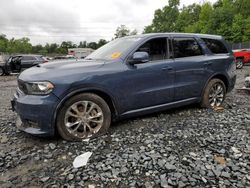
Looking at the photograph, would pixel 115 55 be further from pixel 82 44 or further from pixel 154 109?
pixel 82 44

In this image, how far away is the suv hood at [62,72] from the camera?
339cm

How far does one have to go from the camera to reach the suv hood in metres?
3.39

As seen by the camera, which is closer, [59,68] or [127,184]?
[127,184]

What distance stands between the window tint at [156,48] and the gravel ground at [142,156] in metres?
1.17

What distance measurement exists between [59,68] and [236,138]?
2871 millimetres

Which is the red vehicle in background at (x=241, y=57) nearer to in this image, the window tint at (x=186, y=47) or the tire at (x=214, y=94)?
the tire at (x=214, y=94)

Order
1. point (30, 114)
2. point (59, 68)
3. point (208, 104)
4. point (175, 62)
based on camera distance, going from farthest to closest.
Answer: point (208, 104) → point (175, 62) → point (59, 68) → point (30, 114)

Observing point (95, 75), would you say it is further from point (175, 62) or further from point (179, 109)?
point (179, 109)

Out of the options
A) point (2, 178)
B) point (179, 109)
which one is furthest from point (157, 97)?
point (2, 178)

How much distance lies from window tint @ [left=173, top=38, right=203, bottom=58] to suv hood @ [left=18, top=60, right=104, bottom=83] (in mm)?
1637

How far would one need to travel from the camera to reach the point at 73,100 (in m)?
3.48

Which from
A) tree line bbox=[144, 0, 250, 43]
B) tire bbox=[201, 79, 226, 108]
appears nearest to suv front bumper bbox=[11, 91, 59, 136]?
tire bbox=[201, 79, 226, 108]

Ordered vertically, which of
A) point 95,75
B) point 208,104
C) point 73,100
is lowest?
point 208,104

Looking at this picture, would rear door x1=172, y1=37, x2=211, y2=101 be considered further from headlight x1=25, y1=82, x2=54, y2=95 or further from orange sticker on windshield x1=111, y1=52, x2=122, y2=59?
headlight x1=25, y1=82, x2=54, y2=95
